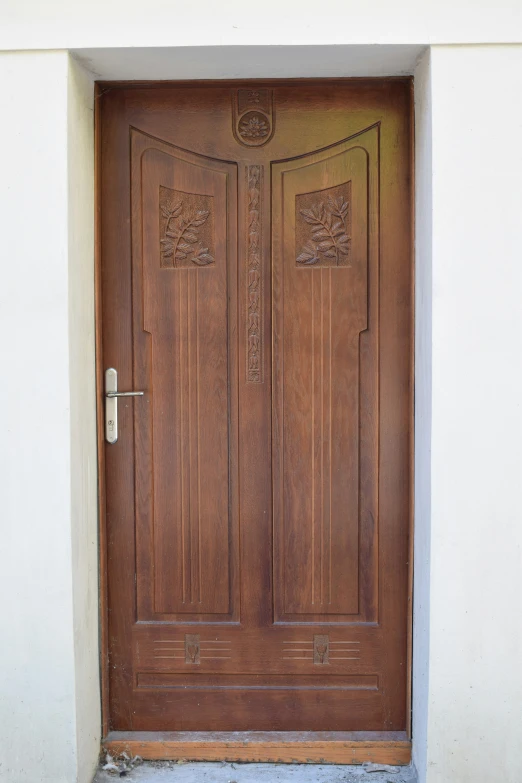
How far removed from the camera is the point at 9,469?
210 cm

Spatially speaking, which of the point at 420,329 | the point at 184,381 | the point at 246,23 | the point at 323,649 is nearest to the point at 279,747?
the point at 323,649

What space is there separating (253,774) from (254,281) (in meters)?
1.60

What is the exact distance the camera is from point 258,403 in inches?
91.5

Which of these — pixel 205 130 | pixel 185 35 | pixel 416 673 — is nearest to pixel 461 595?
pixel 416 673

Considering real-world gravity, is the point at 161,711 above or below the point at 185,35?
below

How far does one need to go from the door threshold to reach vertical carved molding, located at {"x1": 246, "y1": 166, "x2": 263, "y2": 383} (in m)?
1.20

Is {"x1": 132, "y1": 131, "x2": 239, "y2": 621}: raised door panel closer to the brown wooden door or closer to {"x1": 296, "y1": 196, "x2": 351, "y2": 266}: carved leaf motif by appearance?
the brown wooden door

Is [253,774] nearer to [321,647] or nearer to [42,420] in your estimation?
[321,647]

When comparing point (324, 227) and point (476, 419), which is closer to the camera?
point (476, 419)

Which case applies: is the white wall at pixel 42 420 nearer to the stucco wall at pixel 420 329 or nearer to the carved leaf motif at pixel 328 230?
the stucco wall at pixel 420 329

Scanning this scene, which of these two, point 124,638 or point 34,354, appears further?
point 124,638

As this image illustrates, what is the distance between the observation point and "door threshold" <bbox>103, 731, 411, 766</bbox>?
7.57ft

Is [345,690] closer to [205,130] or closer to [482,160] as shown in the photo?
[482,160]

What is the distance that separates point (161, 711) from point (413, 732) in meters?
0.84
